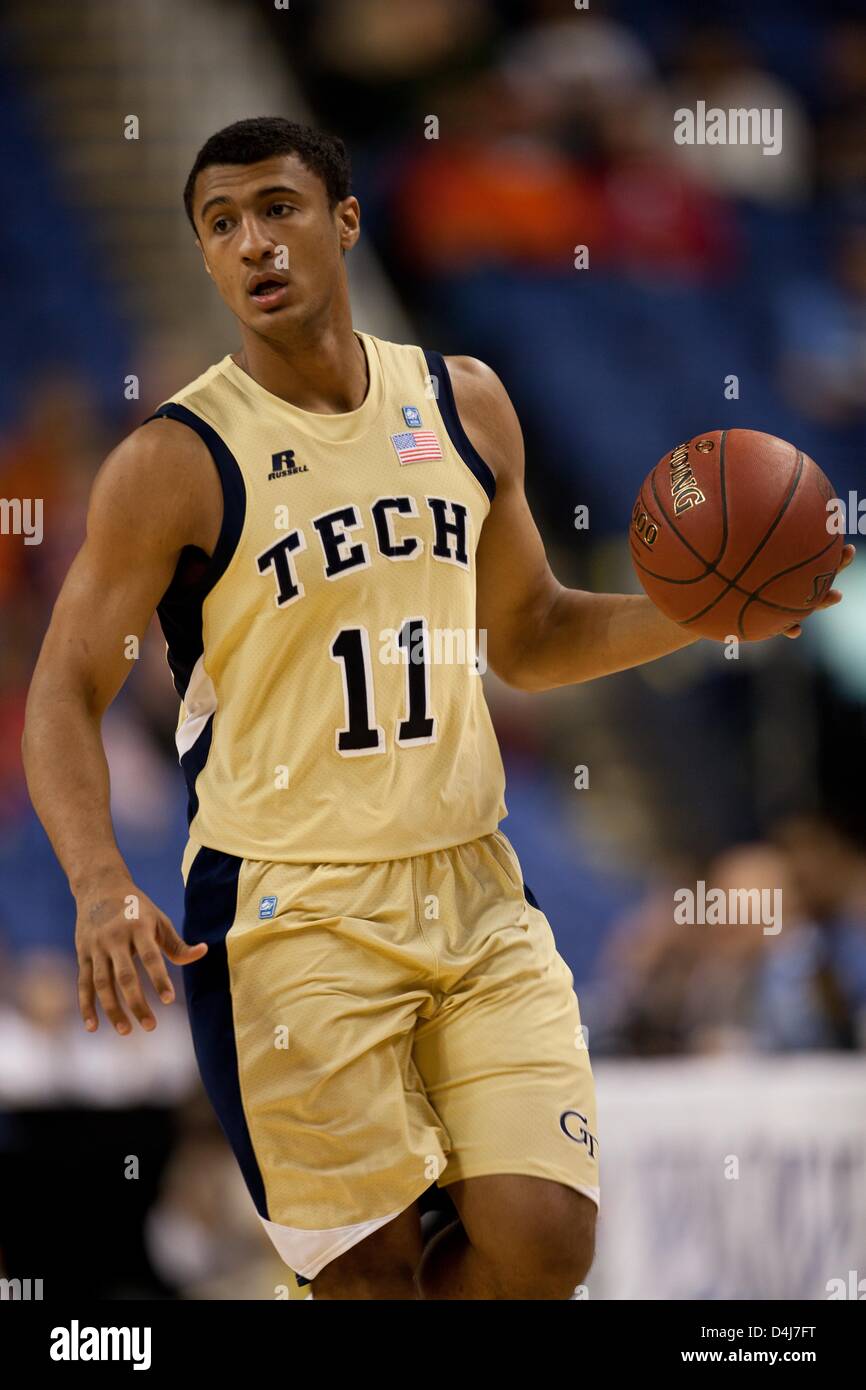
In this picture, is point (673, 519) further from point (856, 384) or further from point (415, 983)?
point (856, 384)

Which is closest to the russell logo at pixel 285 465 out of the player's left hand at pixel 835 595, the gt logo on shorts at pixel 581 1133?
the player's left hand at pixel 835 595

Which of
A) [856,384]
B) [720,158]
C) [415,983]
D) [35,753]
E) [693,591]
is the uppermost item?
[720,158]

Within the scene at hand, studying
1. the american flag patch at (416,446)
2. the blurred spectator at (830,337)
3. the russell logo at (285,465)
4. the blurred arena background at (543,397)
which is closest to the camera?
the russell logo at (285,465)

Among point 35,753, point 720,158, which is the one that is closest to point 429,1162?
point 35,753

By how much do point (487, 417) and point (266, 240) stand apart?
0.55m

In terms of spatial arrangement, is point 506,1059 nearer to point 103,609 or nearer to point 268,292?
point 103,609

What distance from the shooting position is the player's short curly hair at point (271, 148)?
3.13 meters

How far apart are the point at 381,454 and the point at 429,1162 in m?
1.24

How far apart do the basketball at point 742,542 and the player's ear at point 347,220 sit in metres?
0.78

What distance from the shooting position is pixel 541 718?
21.5 feet

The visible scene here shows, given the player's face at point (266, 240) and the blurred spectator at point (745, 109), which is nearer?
the player's face at point (266, 240)

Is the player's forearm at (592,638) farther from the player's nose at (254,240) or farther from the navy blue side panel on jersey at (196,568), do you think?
the player's nose at (254,240)

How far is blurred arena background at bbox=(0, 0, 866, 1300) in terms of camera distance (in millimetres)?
5508

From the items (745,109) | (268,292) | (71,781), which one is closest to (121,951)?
(71,781)
